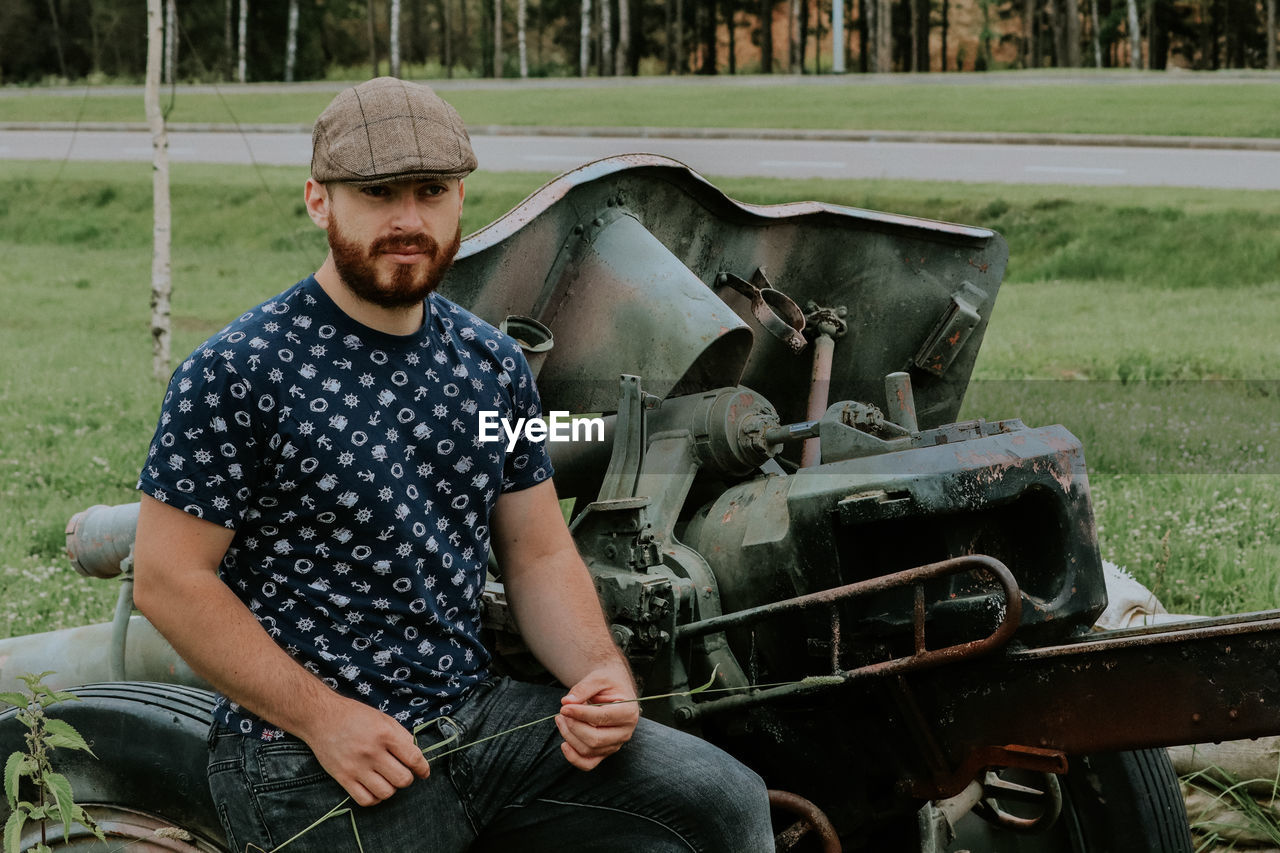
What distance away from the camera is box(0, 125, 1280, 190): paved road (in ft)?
51.0

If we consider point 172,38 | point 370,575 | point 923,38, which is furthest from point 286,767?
point 923,38

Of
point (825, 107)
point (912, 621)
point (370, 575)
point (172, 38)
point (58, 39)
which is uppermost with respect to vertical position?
point (58, 39)

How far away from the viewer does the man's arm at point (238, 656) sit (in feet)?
7.09

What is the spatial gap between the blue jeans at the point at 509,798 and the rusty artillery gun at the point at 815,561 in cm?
33

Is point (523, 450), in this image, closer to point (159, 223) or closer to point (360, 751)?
point (360, 751)

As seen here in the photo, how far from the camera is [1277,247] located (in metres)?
12.1

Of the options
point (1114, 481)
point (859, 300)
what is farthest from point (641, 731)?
point (1114, 481)

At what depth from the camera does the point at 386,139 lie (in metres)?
2.29

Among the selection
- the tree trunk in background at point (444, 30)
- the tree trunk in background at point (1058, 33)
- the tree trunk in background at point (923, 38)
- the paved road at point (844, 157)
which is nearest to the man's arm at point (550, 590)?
the paved road at point (844, 157)

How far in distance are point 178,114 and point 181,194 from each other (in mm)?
8423

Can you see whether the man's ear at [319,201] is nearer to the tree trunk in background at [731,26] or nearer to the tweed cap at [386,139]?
the tweed cap at [386,139]

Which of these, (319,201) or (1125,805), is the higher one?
(319,201)

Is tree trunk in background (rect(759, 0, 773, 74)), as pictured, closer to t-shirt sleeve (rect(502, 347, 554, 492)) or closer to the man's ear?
t-shirt sleeve (rect(502, 347, 554, 492))

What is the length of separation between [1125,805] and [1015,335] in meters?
6.82
